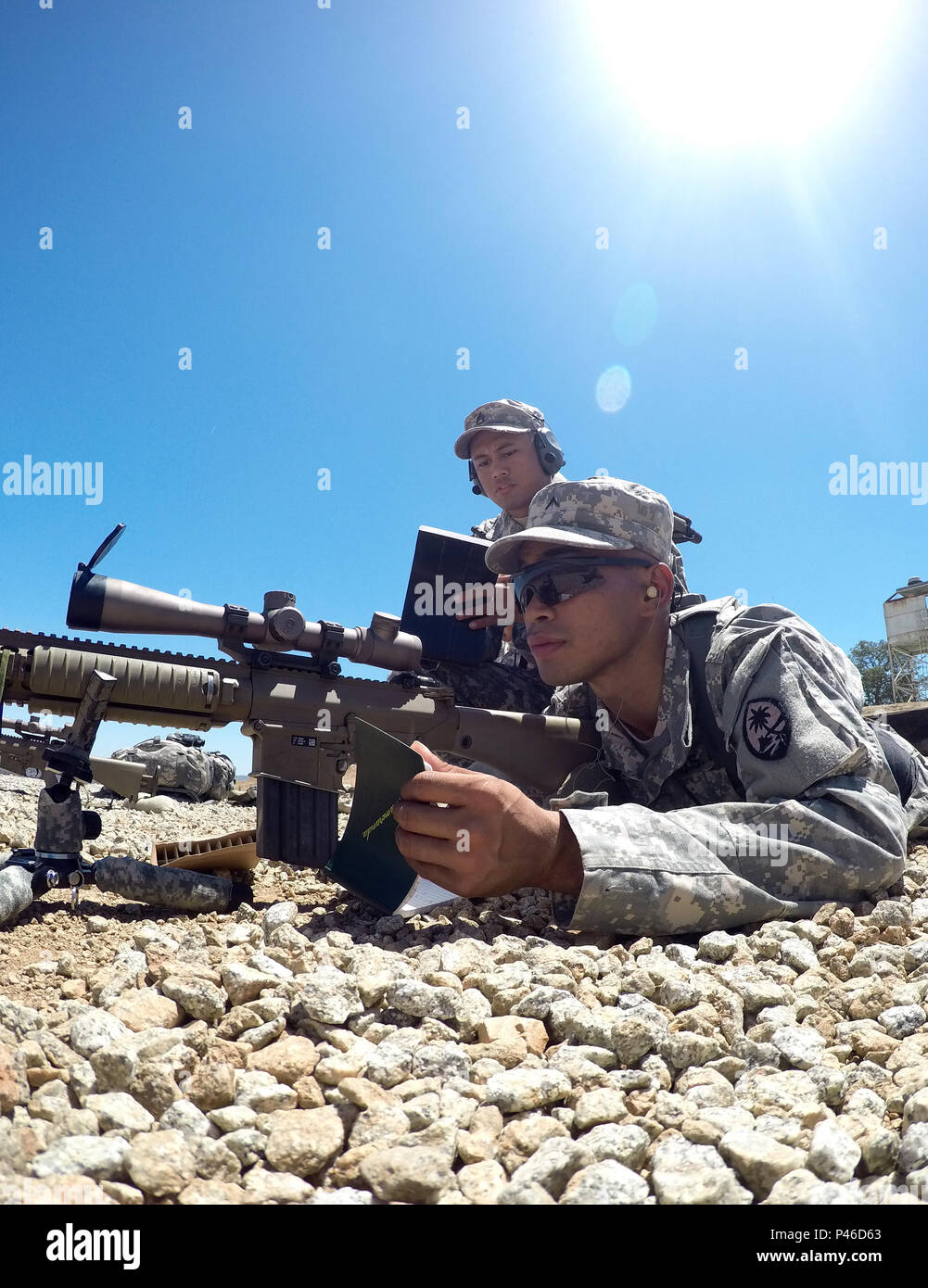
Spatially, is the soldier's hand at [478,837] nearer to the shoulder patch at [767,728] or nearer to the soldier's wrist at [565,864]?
the soldier's wrist at [565,864]

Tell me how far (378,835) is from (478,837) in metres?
0.45

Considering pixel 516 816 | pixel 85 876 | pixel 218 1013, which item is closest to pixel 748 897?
pixel 516 816

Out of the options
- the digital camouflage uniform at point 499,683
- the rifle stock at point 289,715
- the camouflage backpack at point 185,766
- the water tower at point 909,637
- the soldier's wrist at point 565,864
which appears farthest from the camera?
the water tower at point 909,637

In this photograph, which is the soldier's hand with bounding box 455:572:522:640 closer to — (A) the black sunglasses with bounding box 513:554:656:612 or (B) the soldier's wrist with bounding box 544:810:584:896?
(A) the black sunglasses with bounding box 513:554:656:612

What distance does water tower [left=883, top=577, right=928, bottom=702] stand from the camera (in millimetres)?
19375

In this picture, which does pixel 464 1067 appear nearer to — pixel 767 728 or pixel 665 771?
pixel 767 728

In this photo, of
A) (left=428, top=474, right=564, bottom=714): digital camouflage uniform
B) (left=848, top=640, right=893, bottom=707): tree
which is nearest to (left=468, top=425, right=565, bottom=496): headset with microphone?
(left=428, top=474, right=564, bottom=714): digital camouflage uniform

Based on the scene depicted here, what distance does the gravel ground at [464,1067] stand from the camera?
1221 mm

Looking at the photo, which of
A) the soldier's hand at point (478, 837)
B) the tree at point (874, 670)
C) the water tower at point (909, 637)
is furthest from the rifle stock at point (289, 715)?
the tree at point (874, 670)

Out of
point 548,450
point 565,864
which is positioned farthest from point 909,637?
point 565,864

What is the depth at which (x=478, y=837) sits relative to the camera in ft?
7.63

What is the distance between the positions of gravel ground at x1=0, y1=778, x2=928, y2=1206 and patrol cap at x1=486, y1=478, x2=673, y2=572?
162 cm

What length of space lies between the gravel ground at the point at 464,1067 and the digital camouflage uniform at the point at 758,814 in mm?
135
